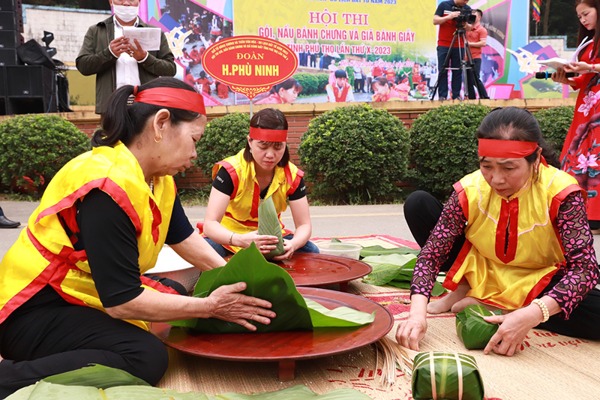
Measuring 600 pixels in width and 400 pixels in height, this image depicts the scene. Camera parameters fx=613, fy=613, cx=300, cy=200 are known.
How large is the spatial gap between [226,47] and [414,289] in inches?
190

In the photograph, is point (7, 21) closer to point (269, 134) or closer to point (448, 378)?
point (269, 134)

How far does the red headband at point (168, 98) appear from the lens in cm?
185

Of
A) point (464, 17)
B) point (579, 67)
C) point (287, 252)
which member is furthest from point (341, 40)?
point (287, 252)

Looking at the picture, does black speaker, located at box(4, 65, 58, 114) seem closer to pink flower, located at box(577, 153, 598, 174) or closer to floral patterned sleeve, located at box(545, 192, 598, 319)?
pink flower, located at box(577, 153, 598, 174)

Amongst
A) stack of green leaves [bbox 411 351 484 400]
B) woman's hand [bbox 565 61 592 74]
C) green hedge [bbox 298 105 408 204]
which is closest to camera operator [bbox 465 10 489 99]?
green hedge [bbox 298 105 408 204]

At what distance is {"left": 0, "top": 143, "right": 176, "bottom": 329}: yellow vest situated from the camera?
174cm

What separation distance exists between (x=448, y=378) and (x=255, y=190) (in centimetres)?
194

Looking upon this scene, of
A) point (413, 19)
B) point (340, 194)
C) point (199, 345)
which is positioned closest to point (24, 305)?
point (199, 345)

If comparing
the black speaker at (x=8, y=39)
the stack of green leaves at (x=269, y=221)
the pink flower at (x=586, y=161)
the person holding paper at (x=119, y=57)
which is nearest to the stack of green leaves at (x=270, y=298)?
the stack of green leaves at (x=269, y=221)

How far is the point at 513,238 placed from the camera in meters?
2.37

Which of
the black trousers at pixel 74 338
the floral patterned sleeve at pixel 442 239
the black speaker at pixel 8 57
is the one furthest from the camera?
the black speaker at pixel 8 57

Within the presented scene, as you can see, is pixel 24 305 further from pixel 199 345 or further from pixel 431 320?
pixel 431 320

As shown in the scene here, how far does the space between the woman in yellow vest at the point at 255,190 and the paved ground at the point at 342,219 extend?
5.08 ft

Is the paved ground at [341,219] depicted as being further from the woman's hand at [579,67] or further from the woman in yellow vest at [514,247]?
the woman in yellow vest at [514,247]
